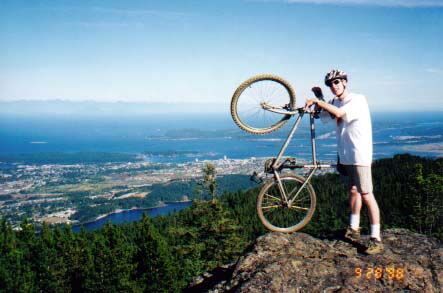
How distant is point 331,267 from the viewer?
7277 mm

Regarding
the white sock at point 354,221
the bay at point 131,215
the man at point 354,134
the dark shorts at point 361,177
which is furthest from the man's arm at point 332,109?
the bay at point 131,215

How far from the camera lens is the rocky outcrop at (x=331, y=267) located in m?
6.70

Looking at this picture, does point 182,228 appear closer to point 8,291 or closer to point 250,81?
point 8,291

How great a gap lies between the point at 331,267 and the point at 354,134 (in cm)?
271

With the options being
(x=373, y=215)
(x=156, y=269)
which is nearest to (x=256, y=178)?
(x=373, y=215)

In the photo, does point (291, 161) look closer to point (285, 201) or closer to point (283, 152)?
point (283, 152)

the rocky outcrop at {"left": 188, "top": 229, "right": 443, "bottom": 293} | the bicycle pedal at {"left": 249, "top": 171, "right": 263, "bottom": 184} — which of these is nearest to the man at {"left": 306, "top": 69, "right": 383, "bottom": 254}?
the rocky outcrop at {"left": 188, "top": 229, "right": 443, "bottom": 293}

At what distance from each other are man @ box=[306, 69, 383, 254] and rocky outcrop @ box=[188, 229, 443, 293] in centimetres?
59

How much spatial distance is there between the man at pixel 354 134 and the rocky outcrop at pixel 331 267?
23.4 inches

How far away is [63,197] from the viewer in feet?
538

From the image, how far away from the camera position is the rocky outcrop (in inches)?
264

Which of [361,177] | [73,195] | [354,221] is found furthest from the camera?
[73,195]

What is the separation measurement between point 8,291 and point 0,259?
7.95m
